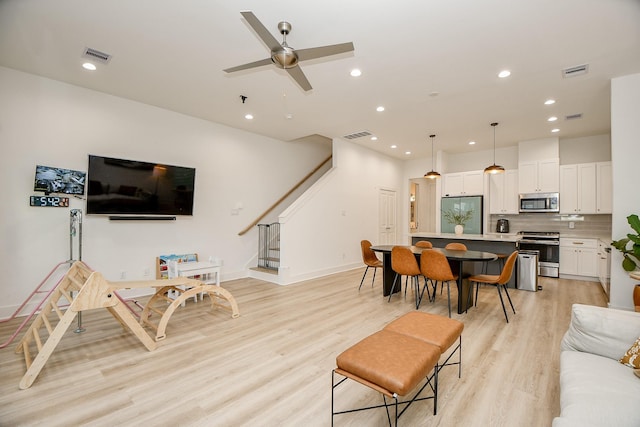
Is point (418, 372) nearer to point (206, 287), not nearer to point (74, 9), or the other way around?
point (206, 287)

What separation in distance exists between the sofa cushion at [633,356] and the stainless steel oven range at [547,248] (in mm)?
5071

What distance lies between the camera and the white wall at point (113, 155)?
3732 mm

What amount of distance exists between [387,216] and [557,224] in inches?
157

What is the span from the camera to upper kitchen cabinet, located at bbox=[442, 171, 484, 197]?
7.41 meters

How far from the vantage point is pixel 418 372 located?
161cm

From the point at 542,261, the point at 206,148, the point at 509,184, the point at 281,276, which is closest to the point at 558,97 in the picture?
the point at 509,184

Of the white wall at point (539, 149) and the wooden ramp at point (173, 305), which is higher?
the white wall at point (539, 149)

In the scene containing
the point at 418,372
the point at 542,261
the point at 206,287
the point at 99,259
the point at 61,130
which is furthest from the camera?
the point at 542,261

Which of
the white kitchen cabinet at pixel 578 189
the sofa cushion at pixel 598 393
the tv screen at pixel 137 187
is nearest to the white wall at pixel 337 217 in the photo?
the tv screen at pixel 137 187

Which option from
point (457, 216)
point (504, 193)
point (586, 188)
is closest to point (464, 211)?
point (457, 216)

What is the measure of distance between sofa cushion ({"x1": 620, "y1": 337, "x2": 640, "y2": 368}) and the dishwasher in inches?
158

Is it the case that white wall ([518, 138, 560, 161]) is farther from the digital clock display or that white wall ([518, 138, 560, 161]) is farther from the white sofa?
the digital clock display

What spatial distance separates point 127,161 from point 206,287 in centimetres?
259

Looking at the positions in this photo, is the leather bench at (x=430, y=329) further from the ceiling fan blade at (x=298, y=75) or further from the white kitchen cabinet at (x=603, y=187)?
the white kitchen cabinet at (x=603, y=187)
